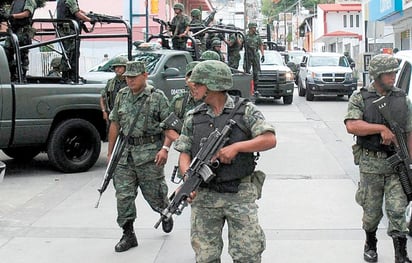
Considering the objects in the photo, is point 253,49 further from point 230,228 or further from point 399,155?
point 230,228

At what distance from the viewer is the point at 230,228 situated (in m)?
4.07

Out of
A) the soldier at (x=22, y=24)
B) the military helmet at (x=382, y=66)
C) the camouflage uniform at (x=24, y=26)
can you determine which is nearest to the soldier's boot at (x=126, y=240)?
the military helmet at (x=382, y=66)

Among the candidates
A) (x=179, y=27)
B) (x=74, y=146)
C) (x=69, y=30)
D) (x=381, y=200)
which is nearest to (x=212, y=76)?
(x=381, y=200)

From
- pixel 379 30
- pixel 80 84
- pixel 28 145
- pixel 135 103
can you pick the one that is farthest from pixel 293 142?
pixel 379 30

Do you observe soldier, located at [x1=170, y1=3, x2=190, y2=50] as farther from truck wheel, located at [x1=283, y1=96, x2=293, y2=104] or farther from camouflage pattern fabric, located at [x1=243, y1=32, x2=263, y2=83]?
truck wheel, located at [x1=283, y1=96, x2=293, y2=104]

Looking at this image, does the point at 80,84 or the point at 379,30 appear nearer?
the point at 80,84

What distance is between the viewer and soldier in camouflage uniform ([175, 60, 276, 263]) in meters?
3.94

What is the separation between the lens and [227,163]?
3883mm

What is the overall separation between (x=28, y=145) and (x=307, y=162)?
4.27m

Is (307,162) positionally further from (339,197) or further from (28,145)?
(28,145)

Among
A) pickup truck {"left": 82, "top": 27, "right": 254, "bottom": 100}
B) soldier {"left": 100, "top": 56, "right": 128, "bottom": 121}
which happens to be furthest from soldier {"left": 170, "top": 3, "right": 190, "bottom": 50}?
soldier {"left": 100, "top": 56, "right": 128, "bottom": 121}

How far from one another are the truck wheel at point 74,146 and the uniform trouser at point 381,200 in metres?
5.23

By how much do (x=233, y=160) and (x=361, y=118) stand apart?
1.58 meters

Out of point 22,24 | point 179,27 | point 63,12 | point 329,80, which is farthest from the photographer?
point 329,80
